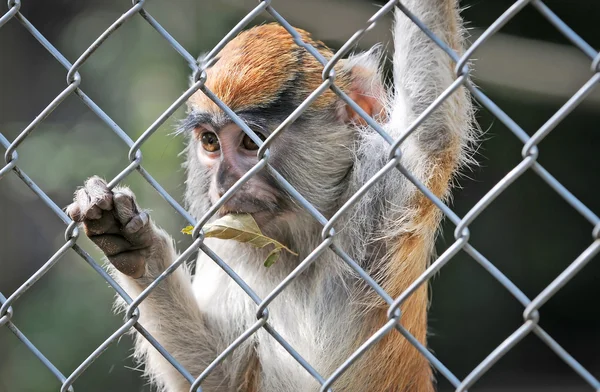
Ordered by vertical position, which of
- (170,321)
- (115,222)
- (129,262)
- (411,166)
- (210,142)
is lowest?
(411,166)

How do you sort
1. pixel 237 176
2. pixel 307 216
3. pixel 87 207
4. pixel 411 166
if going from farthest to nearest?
pixel 307 216 → pixel 237 176 → pixel 411 166 → pixel 87 207

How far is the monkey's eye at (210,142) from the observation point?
3688mm

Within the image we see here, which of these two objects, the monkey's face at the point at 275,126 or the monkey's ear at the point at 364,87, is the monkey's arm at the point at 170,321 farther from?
the monkey's ear at the point at 364,87

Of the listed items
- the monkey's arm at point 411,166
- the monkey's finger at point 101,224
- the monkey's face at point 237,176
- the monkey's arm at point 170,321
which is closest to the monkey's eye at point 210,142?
the monkey's face at point 237,176

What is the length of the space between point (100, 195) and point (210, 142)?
111 centimetres

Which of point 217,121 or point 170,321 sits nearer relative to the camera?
point 217,121

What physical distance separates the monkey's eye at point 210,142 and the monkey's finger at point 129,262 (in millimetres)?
905

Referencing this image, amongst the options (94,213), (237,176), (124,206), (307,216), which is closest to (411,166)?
(307,216)

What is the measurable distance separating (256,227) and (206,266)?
973mm

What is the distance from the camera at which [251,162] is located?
347 centimetres

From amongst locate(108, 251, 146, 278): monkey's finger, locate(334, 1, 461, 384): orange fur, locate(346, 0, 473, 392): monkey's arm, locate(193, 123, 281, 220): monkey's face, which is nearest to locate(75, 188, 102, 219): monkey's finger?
locate(108, 251, 146, 278): monkey's finger

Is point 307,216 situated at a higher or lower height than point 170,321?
lower

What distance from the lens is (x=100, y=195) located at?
2678mm

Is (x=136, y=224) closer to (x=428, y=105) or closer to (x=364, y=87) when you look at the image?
(x=428, y=105)
